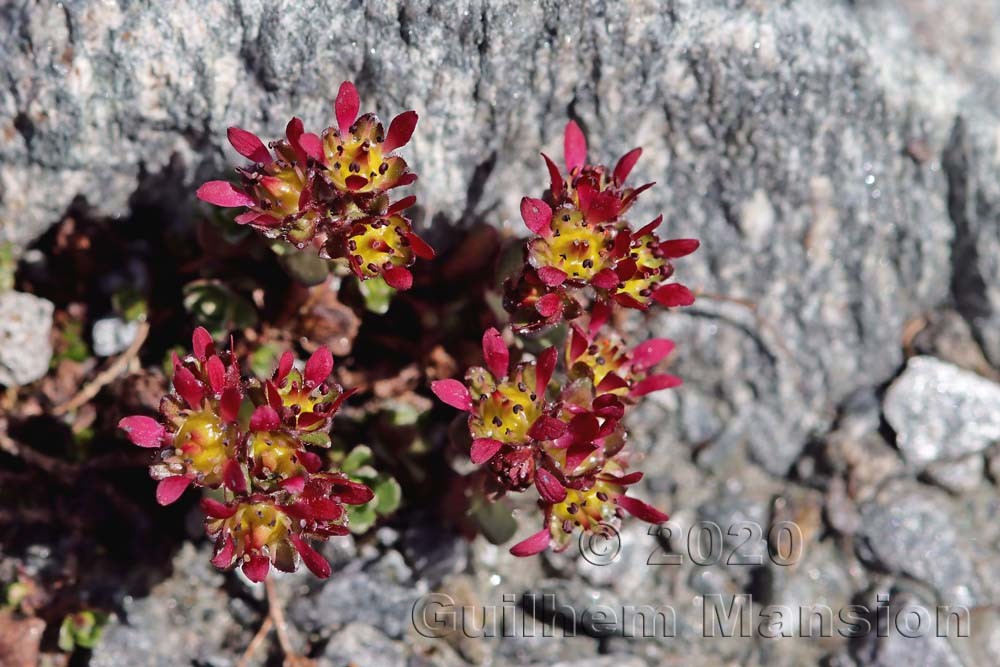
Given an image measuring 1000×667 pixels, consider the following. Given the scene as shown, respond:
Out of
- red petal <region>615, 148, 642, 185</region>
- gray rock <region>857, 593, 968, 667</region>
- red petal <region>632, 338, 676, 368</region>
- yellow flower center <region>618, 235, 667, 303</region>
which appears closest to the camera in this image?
yellow flower center <region>618, 235, 667, 303</region>

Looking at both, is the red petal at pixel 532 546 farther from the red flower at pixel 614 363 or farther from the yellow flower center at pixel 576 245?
the yellow flower center at pixel 576 245

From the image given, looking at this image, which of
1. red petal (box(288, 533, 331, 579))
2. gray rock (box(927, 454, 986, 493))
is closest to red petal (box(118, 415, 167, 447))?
red petal (box(288, 533, 331, 579))

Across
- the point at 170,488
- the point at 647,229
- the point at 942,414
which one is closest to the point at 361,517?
the point at 170,488

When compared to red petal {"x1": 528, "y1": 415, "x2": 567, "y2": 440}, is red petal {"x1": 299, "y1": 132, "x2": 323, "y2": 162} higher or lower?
higher

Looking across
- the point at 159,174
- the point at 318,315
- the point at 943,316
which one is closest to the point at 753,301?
the point at 943,316

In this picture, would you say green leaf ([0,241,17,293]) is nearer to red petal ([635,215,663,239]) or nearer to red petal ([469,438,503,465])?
red petal ([469,438,503,465])

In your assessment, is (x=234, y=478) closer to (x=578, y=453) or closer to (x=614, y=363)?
(x=578, y=453)
